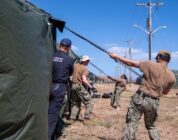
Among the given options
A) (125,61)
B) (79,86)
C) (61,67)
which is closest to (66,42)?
(61,67)

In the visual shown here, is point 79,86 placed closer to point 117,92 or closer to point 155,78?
point 155,78

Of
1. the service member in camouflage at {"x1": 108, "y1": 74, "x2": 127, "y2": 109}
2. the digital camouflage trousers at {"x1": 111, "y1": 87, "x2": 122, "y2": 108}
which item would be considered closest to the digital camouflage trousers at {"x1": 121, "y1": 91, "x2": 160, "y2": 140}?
the service member in camouflage at {"x1": 108, "y1": 74, "x2": 127, "y2": 109}

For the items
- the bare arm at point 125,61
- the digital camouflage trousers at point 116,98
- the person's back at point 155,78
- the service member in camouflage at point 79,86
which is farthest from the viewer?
the digital camouflage trousers at point 116,98

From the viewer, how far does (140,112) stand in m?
7.64

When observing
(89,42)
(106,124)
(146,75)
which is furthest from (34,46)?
(106,124)

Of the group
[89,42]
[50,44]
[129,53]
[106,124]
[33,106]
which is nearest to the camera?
[33,106]

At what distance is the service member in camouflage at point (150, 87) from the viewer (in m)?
7.38

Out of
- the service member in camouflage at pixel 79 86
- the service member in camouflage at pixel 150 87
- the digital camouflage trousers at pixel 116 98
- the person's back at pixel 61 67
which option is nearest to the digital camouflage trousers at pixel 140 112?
the service member in camouflage at pixel 150 87

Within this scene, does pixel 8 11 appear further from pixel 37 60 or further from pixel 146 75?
pixel 146 75

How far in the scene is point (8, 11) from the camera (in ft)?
14.5

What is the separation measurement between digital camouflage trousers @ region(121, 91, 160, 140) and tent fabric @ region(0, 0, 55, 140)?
277cm

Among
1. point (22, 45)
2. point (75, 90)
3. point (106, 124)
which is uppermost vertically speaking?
point (22, 45)

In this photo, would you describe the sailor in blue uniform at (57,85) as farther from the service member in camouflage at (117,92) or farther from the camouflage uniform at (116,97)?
the camouflage uniform at (116,97)

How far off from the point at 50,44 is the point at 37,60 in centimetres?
79
